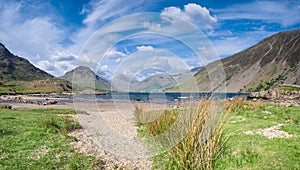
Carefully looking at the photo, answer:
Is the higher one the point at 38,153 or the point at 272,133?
the point at 272,133

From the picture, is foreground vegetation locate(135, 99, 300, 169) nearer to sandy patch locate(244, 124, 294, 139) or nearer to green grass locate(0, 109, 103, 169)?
sandy patch locate(244, 124, 294, 139)

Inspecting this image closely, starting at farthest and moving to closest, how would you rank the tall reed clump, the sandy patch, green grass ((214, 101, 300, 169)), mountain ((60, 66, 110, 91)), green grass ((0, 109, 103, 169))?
mountain ((60, 66, 110, 91)), the sandy patch, green grass ((0, 109, 103, 169)), green grass ((214, 101, 300, 169)), the tall reed clump

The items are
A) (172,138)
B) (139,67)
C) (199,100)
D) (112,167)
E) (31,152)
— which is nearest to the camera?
(199,100)

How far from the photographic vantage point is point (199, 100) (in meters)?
6.19

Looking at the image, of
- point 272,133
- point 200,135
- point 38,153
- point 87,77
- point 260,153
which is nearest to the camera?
point 200,135

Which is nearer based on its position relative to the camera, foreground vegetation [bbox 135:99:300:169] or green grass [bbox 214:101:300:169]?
foreground vegetation [bbox 135:99:300:169]

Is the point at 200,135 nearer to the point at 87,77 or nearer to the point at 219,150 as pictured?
the point at 219,150

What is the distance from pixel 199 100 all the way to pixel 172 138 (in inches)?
55.7

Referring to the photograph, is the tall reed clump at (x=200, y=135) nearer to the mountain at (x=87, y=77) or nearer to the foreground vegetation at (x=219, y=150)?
the foreground vegetation at (x=219, y=150)

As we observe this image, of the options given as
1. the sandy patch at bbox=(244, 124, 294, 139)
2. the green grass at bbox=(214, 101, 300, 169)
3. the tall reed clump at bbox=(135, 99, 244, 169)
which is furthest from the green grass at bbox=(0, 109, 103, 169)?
the sandy patch at bbox=(244, 124, 294, 139)

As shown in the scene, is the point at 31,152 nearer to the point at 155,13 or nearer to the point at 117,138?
the point at 117,138

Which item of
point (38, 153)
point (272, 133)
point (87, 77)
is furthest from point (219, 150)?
point (87, 77)

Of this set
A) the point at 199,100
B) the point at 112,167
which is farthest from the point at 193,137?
the point at 112,167

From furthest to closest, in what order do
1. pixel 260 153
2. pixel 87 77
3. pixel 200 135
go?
pixel 87 77 → pixel 260 153 → pixel 200 135
